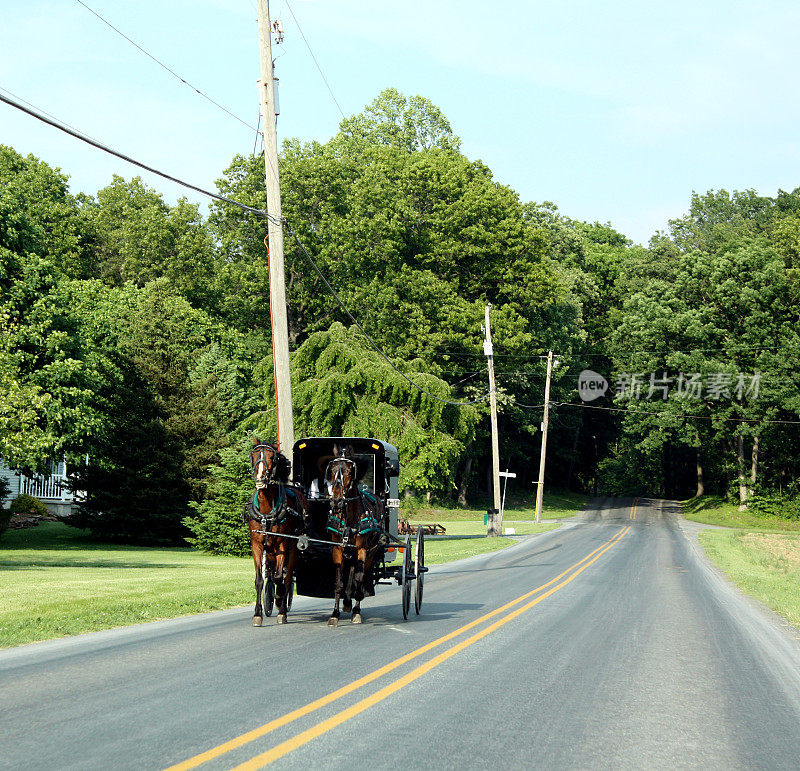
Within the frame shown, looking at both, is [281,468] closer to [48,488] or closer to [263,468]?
[263,468]

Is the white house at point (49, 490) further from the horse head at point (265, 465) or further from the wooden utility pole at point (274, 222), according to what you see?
the horse head at point (265, 465)

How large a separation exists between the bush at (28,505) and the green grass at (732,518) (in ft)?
139

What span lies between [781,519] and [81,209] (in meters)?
56.7

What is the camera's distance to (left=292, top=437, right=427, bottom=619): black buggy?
13.4 meters

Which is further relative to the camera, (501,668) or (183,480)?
(183,480)

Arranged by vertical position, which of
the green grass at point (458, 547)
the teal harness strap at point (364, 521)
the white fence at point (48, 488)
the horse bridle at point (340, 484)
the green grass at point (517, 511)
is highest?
the horse bridle at point (340, 484)

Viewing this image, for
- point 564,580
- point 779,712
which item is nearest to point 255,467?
point 779,712

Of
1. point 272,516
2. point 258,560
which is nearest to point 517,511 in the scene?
point 258,560

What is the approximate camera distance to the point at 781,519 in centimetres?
6406

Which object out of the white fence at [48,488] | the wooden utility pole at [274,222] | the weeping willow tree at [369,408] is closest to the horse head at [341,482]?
the wooden utility pole at [274,222]

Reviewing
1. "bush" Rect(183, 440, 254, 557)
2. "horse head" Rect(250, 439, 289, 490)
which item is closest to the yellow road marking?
"horse head" Rect(250, 439, 289, 490)

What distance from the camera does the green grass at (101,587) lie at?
1329 cm

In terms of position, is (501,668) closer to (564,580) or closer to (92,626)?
(92,626)

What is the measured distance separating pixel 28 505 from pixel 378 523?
110 ft
